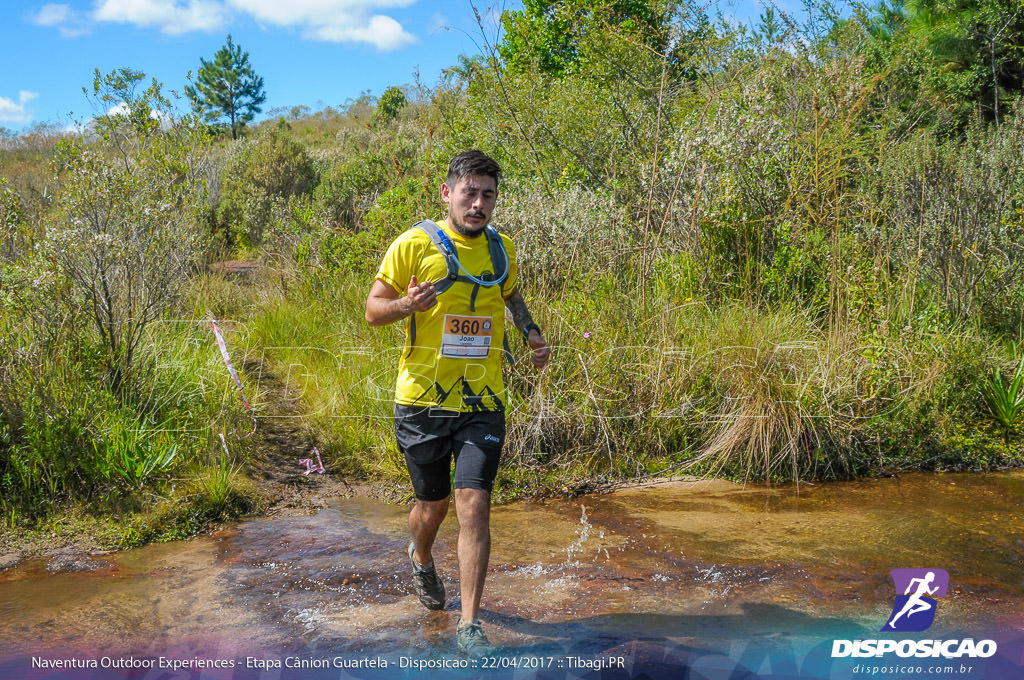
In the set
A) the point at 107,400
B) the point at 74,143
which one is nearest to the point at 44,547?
the point at 107,400

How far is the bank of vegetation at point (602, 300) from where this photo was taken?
18.0 feet

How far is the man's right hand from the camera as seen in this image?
10.6 feet

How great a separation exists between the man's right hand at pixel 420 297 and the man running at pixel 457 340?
149 mm

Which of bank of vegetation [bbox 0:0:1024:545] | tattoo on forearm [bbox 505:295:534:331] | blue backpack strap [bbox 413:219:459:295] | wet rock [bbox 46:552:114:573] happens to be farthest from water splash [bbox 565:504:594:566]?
wet rock [bbox 46:552:114:573]

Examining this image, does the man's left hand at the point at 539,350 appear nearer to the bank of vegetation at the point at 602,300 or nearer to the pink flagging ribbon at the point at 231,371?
the bank of vegetation at the point at 602,300

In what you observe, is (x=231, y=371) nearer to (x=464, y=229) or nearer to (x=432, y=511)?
(x=432, y=511)

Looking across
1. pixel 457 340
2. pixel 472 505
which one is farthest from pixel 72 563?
pixel 457 340

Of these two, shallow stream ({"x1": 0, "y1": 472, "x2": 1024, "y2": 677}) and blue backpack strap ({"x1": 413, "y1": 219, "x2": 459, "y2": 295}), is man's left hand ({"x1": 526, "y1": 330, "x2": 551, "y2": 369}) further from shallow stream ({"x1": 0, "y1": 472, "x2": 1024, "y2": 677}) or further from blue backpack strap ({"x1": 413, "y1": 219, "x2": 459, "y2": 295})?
shallow stream ({"x1": 0, "y1": 472, "x2": 1024, "y2": 677})

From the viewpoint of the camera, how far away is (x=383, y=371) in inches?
257

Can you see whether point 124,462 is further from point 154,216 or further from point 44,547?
point 154,216

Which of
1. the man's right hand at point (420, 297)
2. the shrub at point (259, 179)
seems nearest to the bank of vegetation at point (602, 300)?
the man's right hand at point (420, 297)

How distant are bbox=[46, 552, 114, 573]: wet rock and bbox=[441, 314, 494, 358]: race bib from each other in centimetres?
249

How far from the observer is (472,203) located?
3.52m

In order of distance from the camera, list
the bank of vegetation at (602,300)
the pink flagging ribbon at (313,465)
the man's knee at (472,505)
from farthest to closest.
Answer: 1. the pink flagging ribbon at (313,465)
2. the bank of vegetation at (602,300)
3. the man's knee at (472,505)
